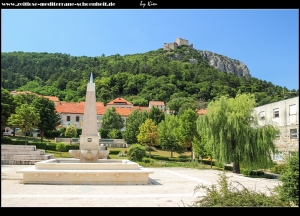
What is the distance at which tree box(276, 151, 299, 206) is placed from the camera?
Answer: 24.3ft

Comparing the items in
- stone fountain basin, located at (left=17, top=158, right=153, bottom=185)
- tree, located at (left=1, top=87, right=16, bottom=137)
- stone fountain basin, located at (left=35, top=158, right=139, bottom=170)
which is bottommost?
stone fountain basin, located at (left=17, top=158, right=153, bottom=185)

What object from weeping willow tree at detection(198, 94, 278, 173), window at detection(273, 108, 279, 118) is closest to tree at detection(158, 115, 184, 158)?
window at detection(273, 108, 279, 118)

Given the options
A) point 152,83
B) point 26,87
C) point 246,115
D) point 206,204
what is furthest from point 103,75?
point 206,204

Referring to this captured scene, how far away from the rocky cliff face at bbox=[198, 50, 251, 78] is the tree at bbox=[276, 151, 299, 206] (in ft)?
544

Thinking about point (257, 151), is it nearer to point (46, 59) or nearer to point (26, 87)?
point (26, 87)

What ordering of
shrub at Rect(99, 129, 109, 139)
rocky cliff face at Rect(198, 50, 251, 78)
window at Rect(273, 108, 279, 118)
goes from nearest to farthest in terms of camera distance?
window at Rect(273, 108, 279, 118) < shrub at Rect(99, 129, 109, 139) < rocky cliff face at Rect(198, 50, 251, 78)

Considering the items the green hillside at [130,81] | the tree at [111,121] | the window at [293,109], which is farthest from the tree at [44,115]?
the window at [293,109]

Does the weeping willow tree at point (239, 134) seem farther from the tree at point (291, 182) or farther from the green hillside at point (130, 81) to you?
the green hillside at point (130, 81)

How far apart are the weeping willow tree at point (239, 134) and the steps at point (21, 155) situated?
16.0 m

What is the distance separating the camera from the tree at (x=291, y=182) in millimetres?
7398

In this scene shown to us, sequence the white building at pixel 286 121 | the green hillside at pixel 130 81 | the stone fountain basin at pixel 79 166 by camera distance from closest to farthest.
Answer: the stone fountain basin at pixel 79 166
the white building at pixel 286 121
the green hillside at pixel 130 81

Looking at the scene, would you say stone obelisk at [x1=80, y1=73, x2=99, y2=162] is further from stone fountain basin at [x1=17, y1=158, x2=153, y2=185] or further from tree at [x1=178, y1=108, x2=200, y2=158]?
tree at [x1=178, y1=108, x2=200, y2=158]

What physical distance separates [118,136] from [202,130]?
36.8 metres

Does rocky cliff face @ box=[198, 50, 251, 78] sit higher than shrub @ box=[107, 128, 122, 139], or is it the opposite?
rocky cliff face @ box=[198, 50, 251, 78]
